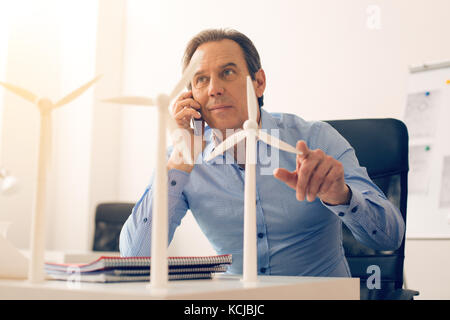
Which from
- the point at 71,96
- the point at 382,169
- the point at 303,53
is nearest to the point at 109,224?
the point at 303,53

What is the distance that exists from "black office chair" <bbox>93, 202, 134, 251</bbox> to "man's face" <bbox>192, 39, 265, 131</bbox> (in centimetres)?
160

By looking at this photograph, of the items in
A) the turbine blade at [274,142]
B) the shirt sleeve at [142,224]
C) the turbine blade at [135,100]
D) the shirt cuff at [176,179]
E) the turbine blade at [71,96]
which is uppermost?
the turbine blade at [71,96]

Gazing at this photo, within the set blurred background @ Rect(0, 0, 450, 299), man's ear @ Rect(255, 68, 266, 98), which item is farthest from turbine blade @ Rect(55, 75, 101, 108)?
blurred background @ Rect(0, 0, 450, 299)

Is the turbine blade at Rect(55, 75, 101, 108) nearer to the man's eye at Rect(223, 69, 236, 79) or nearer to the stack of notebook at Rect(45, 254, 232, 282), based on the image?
the stack of notebook at Rect(45, 254, 232, 282)

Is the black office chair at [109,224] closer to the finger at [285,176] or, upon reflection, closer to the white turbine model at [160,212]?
the finger at [285,176]

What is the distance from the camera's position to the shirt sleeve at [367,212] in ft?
4.09

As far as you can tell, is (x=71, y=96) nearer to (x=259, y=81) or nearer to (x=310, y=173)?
(x=310, y=173)

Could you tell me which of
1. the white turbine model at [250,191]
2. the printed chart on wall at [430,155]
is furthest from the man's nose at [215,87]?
the printed chart on wall at [430,155]

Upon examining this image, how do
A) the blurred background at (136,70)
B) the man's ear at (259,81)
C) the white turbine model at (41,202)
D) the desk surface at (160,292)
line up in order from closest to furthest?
the desk surface at (160,292) → the white turbine model at (41,202) → the man's ear at (259,81) → the blurred background at (136,70)

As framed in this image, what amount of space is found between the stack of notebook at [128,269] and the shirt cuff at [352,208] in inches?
15.7

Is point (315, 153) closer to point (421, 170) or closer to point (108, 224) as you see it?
point (421, 170)

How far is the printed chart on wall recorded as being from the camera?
241 cm

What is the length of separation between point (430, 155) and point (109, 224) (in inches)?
73.8

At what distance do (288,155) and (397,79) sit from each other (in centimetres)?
131
